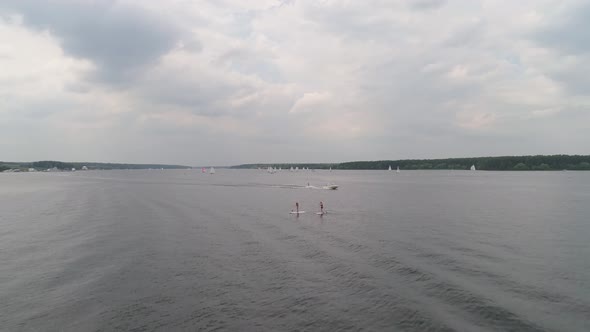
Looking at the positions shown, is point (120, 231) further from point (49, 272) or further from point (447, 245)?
point (447, 245)

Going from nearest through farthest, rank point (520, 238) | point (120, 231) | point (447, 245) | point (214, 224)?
1. point (447, 245)
2. point (520, 238)
3. point (120, 231)
4. point (214, 224)

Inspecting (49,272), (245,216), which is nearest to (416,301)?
(49,272)

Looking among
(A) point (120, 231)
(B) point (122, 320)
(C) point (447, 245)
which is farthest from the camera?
(A) point (120, 231)

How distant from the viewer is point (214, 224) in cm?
4197

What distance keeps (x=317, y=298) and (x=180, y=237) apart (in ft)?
66.9

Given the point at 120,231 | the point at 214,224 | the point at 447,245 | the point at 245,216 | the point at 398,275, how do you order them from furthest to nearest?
1. the point at 245,216
2. the point at 214,224
3. the point at 120,231
4. the point at 447,245
5. the point at 398,275

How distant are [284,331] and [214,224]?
2838 cm

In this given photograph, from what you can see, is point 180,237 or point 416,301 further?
point 180,237

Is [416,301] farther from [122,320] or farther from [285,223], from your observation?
[285,223]

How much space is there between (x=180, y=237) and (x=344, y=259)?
1766 cm

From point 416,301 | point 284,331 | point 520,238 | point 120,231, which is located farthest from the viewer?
point 120,231

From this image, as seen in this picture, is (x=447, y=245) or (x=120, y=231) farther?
(x=120, y=231)

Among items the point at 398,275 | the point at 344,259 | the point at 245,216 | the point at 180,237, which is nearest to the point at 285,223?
the point at 245,216

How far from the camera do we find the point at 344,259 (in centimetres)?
2609
